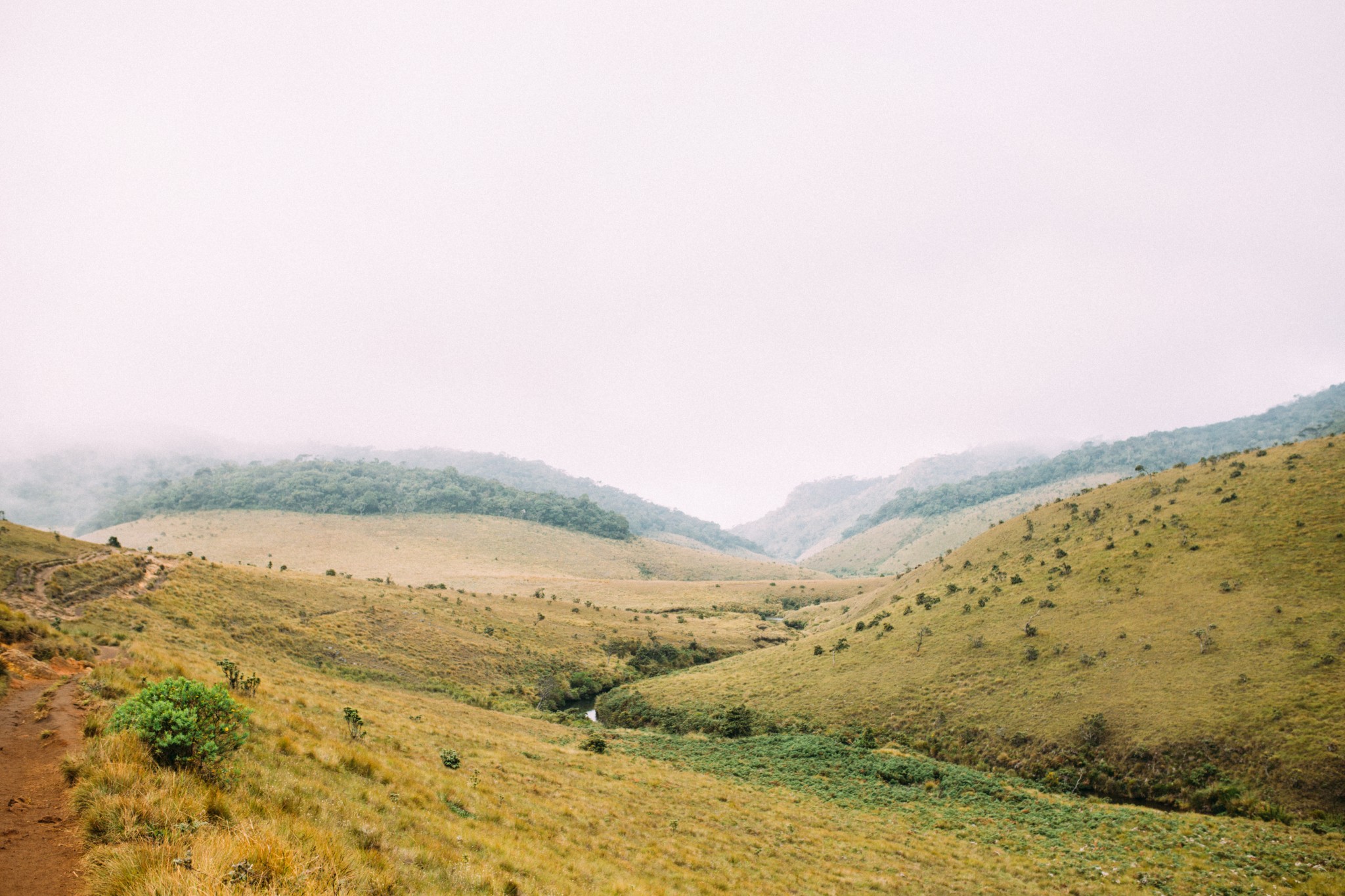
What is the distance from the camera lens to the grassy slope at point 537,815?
6.56 m

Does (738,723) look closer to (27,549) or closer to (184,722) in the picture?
(184,722)

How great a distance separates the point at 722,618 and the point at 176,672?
7157 cm

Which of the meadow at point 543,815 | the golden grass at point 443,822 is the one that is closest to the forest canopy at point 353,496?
the meadow at point 543,815

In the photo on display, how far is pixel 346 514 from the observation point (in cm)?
13438

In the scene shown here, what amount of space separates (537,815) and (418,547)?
113644 mm

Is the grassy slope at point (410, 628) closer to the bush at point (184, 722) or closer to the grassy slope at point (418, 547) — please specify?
the bush at point (184, 722)

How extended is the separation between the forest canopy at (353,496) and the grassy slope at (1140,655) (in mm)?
120861

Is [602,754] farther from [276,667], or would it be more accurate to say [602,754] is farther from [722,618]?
[722,618]

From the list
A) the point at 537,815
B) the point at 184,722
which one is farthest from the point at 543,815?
the point at 184,722

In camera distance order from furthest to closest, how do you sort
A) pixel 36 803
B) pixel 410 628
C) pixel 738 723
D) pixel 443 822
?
pixel 410 628, pixel 738 723, pixel 443 822, pixel 36 803

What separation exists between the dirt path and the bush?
92 cm

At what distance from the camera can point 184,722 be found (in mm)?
7965

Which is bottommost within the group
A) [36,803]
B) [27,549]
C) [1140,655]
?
[1140,655]

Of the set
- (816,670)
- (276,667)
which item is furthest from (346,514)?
(816,670)
